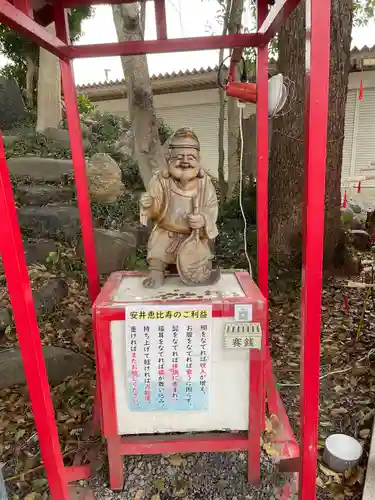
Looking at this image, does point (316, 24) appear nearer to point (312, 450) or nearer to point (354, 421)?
point (312, 450)

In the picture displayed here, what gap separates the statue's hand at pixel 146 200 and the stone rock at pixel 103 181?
378cm

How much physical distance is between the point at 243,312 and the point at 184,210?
645 millimetres

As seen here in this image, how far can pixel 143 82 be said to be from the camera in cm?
463

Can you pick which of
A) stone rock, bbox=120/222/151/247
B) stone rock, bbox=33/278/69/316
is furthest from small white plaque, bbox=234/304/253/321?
stone rock, bbox=120/222/151/247

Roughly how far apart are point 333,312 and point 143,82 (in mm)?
3427

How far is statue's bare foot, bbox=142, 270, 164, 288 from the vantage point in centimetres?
218

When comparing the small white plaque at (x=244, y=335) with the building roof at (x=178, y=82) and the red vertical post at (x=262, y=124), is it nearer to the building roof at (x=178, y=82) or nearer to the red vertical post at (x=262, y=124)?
the red vertical post at (x=262, y=124)

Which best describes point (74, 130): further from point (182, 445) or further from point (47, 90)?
point (47, 90)

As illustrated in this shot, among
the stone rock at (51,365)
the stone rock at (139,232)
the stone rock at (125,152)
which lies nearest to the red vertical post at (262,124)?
the stone rock at (51,365)

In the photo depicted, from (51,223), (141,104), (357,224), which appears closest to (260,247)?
(141,104)

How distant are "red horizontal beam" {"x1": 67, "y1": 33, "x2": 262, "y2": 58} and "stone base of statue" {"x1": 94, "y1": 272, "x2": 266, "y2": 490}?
1.35 metres

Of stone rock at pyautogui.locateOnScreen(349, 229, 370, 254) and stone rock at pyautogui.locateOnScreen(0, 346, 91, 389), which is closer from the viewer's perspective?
stone rock at pyautogui.locateOnScreen(0, 346, 91, 389)

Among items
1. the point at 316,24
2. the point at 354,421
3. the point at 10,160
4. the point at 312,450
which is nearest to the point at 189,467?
the point at 312,450

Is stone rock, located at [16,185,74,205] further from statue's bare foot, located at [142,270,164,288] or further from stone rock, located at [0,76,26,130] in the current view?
statue's bare foot, located at [142,270,164,288]
